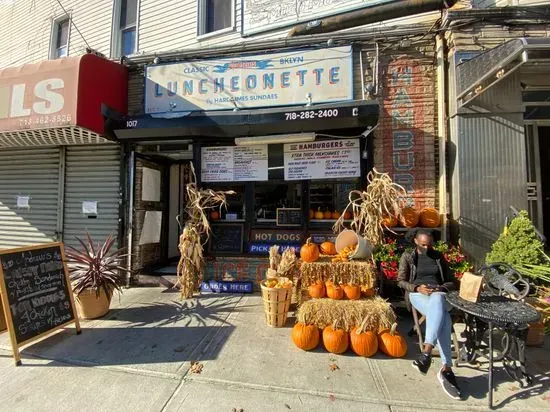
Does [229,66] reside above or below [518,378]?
above

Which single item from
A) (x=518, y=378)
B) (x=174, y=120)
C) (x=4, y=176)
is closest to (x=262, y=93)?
(x=174, y=120)

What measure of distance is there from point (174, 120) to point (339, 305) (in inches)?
174

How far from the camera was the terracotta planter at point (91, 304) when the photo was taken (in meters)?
4.44

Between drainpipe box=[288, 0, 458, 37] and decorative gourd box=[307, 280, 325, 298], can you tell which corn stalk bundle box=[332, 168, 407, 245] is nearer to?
decorative gourd box=[307, 280, 325, 298]

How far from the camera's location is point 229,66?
6277 millimetres

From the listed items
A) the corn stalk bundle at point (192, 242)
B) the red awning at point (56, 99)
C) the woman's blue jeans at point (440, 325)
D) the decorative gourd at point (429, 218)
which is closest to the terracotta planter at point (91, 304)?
the corn stalk bundle at point (192, 242)

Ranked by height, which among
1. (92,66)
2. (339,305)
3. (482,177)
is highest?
(92,66)

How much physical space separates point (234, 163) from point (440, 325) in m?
4.48

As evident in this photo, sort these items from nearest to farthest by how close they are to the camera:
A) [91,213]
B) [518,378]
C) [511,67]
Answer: [518,378], [511,67], [91,213]

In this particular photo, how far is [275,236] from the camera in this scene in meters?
5.92

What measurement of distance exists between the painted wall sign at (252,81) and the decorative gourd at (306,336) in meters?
4.25

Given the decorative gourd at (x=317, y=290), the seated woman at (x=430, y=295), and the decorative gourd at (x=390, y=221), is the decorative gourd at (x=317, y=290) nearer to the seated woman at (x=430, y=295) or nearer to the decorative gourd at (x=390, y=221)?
the seated woman at (x=430, y=295)

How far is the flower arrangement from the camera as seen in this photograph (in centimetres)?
437

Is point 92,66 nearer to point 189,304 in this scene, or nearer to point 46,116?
point 46,116
